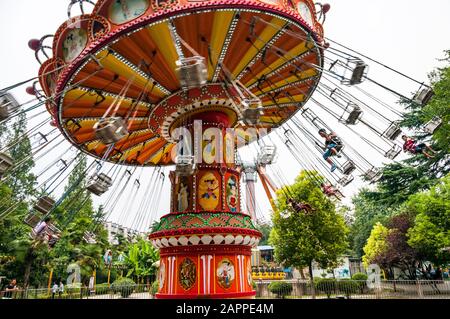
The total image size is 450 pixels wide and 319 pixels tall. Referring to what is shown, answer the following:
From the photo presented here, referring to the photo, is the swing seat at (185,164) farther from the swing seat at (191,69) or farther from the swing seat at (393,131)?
the swing seat at (393,131)

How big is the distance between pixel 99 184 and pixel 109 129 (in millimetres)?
3391

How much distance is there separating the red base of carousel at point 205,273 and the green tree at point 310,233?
13.4 metres

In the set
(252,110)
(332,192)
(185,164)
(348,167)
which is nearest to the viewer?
(252,110)

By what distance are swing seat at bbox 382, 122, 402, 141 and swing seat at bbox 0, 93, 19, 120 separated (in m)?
9.62

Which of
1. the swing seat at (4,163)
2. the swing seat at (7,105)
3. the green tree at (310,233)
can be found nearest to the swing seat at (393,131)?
the swing seat at (7,105)

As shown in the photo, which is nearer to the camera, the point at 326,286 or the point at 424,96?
the point at 424,96

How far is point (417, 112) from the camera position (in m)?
29.8

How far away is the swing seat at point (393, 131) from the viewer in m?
9.12

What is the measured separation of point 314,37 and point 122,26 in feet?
15.7

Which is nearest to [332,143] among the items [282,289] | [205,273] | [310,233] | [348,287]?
[205,273]

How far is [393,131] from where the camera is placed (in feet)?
30.0

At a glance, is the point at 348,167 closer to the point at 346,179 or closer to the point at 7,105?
the point at 346,179

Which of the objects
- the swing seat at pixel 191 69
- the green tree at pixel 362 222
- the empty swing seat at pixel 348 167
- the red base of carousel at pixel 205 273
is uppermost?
the green tree at pixel 362 222
